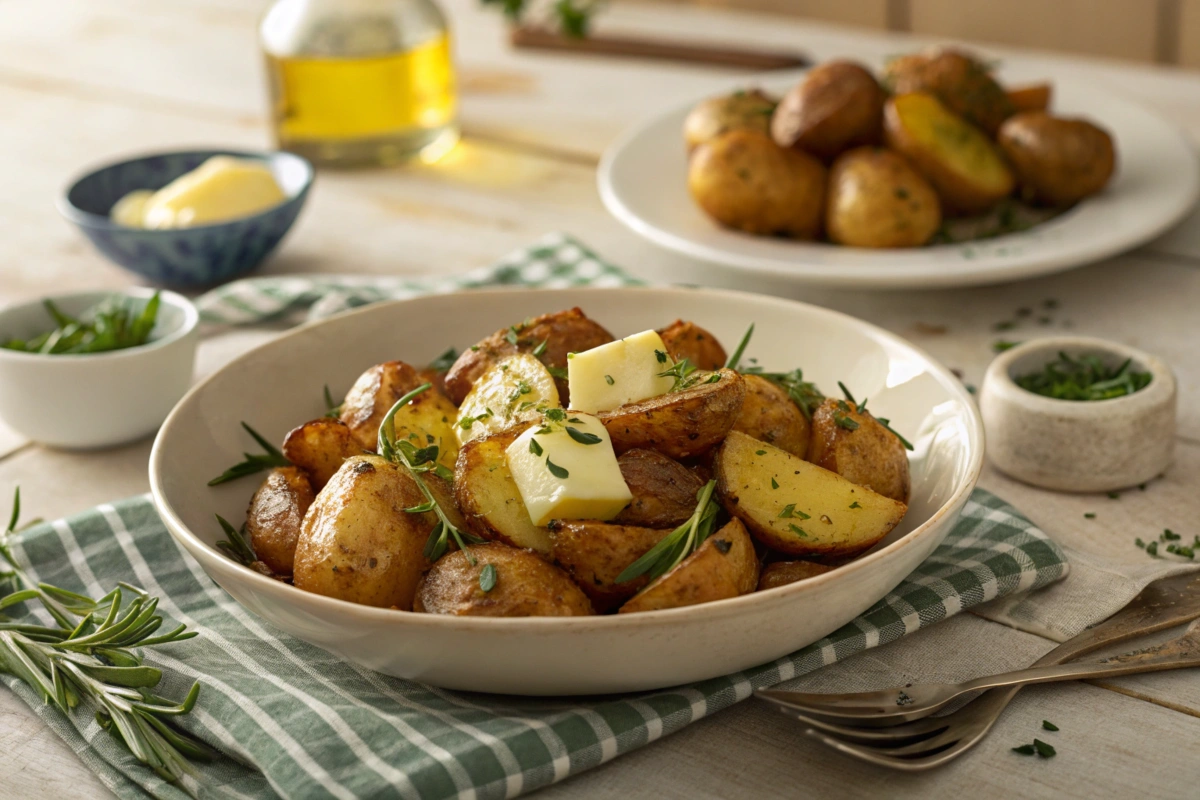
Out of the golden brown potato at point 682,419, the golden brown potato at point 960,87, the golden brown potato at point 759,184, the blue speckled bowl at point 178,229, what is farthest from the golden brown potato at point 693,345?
the blue speckled bowl at point 178,229

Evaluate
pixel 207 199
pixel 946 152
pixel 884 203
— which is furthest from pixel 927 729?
pixel 207 199

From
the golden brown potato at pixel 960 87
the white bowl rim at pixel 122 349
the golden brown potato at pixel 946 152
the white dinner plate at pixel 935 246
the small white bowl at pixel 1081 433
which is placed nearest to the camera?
the small white bowl at pixel 1081 433

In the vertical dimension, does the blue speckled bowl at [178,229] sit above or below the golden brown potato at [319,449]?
below

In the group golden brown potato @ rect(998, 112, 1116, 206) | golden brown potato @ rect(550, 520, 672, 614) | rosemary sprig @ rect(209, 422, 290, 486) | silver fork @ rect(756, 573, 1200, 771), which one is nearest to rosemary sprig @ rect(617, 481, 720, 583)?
golden brown potato @ rect(550, 520, 672, 614)

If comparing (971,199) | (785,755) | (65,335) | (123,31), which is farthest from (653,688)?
(123,31)

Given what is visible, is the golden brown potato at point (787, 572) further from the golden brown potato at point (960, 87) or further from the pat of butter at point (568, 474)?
the golden brown potato at point (960, 87)
